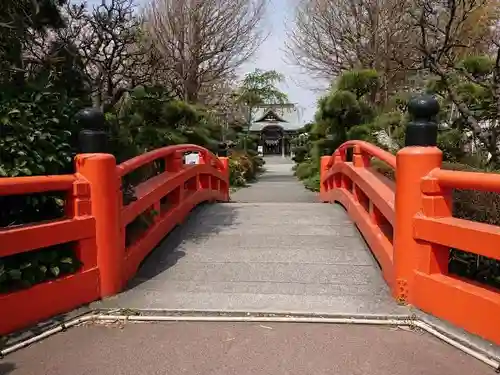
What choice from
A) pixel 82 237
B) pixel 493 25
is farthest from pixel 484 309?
pixel 493 25

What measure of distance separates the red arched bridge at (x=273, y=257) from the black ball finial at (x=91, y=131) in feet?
0.32

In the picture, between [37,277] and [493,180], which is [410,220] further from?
[37,277]

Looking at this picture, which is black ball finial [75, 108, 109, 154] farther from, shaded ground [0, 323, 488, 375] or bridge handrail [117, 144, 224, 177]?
shaded ground [0, 323, 488, 375]

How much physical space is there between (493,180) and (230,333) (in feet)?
5.89

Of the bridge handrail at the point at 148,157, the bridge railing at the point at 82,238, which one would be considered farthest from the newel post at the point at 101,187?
the bridge handrail at the point at 148,157

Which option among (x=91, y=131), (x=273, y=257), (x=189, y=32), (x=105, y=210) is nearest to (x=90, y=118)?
(x=91, y=131)

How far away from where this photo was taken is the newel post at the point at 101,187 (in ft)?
11.8

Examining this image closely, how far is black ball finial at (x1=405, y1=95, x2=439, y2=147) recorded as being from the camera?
3476mm

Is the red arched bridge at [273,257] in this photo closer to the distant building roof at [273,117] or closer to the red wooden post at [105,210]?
the red wooden post at [105,210]

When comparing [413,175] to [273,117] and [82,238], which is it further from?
[273,117]

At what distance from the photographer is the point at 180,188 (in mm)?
6020

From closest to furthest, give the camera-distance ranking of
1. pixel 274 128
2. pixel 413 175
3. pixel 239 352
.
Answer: pixel 239 352, pixel 413 175, pixel 274 128

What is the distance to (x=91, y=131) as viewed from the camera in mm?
3631

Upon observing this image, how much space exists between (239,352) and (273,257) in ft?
6.03
